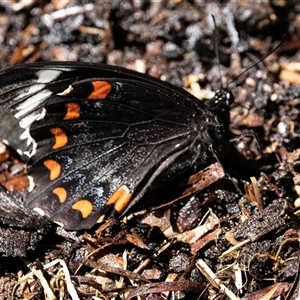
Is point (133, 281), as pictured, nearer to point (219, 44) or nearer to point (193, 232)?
point (193, 232)

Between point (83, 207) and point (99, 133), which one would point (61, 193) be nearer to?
point (83, 207)

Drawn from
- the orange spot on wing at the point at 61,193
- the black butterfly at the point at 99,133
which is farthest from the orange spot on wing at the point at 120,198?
the orange spot on wing at the point at 61,193

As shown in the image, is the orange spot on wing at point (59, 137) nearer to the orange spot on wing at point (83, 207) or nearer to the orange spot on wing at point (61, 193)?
the orange spot on wing at point (61, 193)

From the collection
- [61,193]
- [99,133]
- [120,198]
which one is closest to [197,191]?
[120,198]

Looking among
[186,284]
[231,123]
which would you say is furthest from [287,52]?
[186,284]

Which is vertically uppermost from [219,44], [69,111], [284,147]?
[69,111]

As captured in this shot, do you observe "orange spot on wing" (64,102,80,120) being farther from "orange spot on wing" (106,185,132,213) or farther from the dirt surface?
the dirt surface
